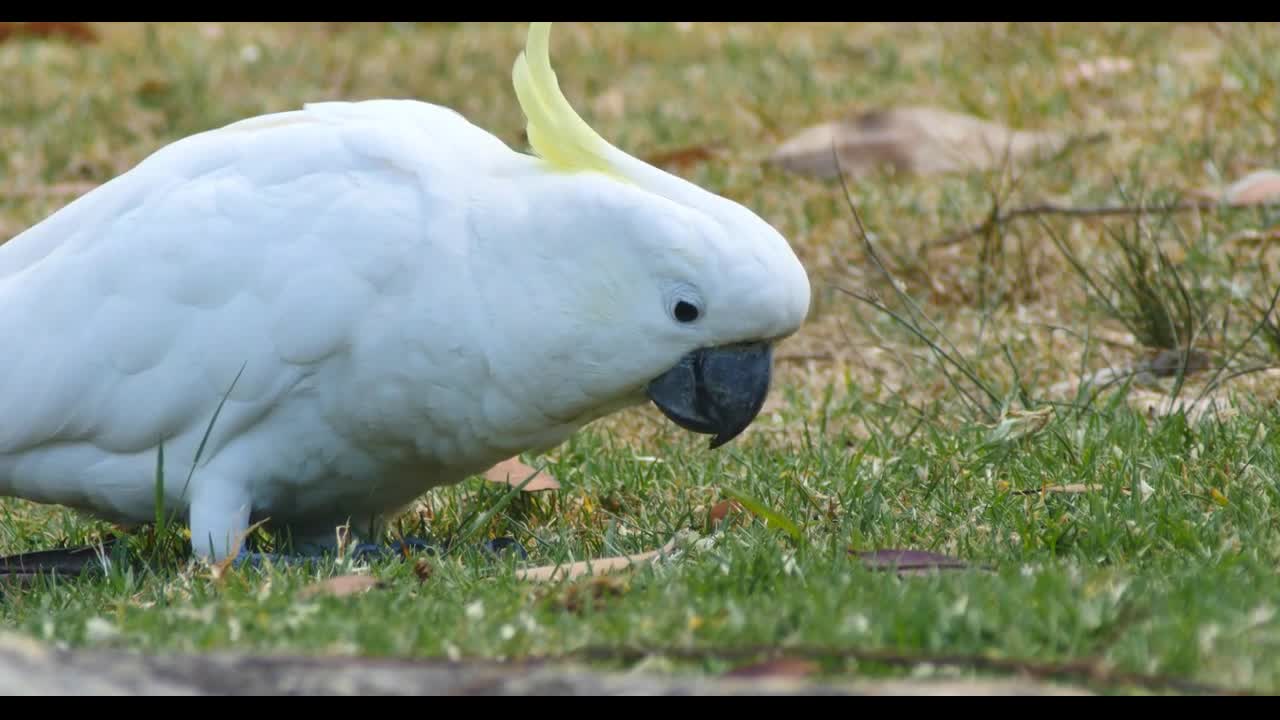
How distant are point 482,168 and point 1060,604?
3.95 ft

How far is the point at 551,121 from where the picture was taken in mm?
2582

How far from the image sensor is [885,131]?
5.07m

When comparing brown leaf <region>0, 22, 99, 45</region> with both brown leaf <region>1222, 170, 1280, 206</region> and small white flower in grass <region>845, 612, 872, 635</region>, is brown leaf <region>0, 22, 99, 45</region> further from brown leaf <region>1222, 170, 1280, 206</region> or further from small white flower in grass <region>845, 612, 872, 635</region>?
small white flower in grass <region>845, 612, 872, 635</region>

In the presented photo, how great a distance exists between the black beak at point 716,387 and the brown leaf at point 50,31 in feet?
16.6

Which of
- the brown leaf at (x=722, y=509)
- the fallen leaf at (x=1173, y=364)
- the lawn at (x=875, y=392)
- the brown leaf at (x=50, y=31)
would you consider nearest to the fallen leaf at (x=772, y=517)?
the lawn at (x=875, y=392)

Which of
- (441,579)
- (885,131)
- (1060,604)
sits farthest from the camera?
(885,131)

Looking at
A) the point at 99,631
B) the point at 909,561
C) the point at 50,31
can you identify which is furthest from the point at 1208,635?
the point at 50,31

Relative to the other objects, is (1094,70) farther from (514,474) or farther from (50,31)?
(50,31)

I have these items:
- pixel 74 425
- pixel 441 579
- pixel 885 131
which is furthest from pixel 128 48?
pixel 441 579

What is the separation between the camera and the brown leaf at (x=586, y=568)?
2.36 metres

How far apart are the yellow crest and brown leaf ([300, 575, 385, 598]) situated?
709 millimetres

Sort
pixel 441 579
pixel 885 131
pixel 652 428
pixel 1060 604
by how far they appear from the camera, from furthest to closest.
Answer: pixel 885 131 → pixel 652 428 → pixel 441 579 → pixel 1060 604

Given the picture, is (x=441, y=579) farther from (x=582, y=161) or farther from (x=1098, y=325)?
(x=1098, y=325)

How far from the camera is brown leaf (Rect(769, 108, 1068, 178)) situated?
16.3 feet
